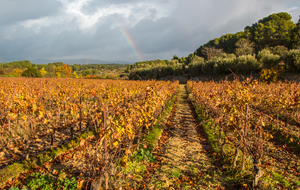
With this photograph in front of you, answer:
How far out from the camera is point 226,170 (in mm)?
4090

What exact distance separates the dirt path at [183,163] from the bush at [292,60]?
21.5 m

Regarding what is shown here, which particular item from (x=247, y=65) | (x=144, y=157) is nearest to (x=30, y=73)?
(x=247, y=65)

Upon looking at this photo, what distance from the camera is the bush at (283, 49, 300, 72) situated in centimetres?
1995

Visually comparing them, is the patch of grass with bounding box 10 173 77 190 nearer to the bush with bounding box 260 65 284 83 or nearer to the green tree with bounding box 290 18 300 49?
the bush with bounding box 260 65 284 83

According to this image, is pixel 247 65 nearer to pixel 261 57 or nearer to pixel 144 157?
pixel 261 57

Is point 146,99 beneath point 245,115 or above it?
above

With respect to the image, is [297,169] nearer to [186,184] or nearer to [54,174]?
[186,184]

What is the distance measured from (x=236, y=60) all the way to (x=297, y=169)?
2862cm

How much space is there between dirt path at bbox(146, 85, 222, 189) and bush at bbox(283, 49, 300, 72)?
845 inches

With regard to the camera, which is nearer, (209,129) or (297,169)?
(297,169)

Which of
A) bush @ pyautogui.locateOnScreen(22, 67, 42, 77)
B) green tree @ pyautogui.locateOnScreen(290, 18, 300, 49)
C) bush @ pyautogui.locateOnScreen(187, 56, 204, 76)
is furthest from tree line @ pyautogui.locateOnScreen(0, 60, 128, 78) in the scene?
green tree @ pyautogui.locateOnScreen(290, 18, 300, 49)

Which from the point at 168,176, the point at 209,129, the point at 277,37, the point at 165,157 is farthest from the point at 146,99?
the point at 277,37

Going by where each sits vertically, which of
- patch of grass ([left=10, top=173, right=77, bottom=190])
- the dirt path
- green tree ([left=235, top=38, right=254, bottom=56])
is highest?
green tree ([left=235, top=38, right=254, bottom=56])

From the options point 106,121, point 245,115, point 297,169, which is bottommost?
point 297,169
